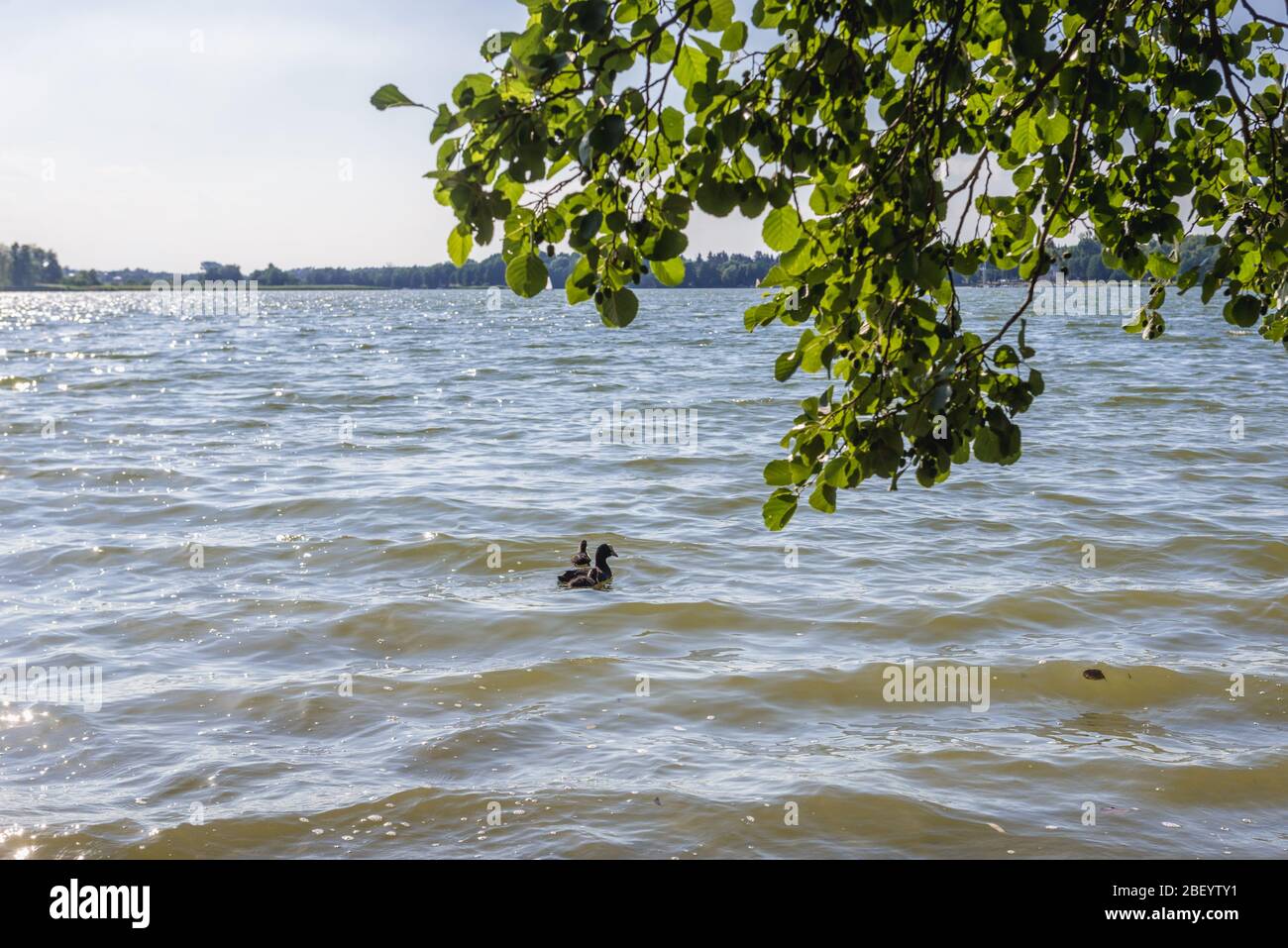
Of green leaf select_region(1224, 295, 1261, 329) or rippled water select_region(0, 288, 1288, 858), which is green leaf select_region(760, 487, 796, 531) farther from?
rippled water select_region(0, 288, 1288, 858)

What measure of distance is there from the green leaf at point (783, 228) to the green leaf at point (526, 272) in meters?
0.89

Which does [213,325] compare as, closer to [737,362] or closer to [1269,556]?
[737,362]

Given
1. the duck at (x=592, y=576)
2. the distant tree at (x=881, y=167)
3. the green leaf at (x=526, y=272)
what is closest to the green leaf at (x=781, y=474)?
the distant tree at (x=881, y=167)

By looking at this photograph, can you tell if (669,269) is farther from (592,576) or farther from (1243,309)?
(592,576)

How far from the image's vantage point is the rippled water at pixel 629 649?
291 inches

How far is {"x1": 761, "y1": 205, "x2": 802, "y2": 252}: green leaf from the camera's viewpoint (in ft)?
13.6

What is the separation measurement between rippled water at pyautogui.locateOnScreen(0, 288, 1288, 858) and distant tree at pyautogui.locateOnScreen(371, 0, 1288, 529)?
356cm

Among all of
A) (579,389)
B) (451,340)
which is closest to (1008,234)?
(579,389)

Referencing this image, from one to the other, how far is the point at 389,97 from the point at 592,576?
948 cm

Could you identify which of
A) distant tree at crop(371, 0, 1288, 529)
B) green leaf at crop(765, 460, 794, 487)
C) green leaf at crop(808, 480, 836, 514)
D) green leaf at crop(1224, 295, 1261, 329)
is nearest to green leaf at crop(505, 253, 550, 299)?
distant tree at crop(371, 0, 1288, 529)

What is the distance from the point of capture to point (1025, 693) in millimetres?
9477

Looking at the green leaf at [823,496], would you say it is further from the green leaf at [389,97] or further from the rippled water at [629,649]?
the rippled water at [629,649]

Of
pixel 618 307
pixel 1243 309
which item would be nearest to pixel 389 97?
pixel 618 307

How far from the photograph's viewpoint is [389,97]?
3223 millimetres
